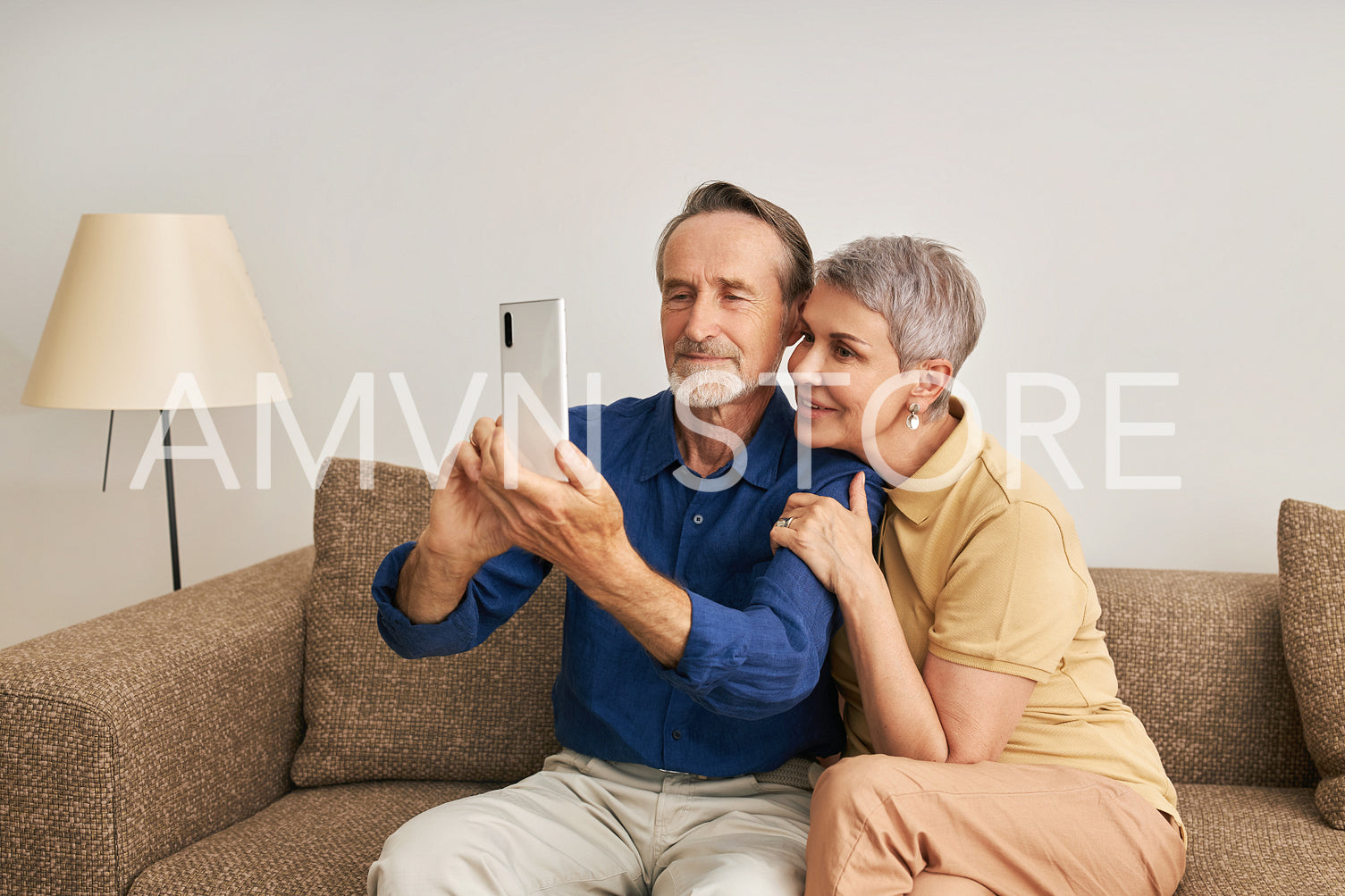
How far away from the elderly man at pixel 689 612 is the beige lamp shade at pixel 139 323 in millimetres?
848

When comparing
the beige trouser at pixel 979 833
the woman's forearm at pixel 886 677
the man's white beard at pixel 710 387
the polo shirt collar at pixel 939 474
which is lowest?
the beige trouser at pixel 979 833

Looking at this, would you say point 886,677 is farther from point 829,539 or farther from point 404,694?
point 404,694

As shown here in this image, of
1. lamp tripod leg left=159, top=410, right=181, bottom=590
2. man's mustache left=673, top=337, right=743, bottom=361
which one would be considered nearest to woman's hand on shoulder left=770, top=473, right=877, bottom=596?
→ man's mustache left=673, top=337, right=743, bottom=361

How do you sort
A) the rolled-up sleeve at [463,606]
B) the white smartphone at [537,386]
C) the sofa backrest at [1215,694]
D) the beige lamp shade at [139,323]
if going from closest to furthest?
1. the white smartphone at [537,386]
2. the rolled-up sleeve at [463,606]
3. the sofa backrest at [1215,694]
4. the beige lamp shade at [139,323]

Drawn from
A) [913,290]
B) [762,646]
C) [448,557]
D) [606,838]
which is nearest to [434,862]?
[606,838]

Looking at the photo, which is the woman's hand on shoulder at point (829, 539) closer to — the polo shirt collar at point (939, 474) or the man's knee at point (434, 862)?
the polo shirt collar at point (939, 474)

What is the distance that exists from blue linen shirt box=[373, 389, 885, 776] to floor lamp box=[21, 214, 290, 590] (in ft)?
2.75

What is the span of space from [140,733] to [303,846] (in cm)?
28

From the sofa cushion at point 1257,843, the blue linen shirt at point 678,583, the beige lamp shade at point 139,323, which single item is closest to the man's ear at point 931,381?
the blue linen shirt at point 678,583

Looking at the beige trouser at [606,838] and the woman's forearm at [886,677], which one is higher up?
the woman's forearm at [886,677]

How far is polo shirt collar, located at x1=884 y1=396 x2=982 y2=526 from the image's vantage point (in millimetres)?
1312

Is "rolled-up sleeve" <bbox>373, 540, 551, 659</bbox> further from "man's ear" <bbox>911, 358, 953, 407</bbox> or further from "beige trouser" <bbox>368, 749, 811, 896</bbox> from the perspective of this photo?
"man's ear" <bbox>911, 358, 953, 407</bbox>

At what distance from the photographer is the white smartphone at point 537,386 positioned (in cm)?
103

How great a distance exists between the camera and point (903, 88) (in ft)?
6.72
